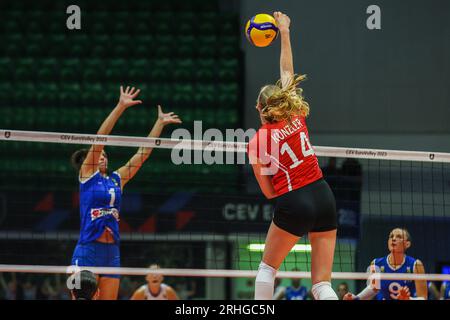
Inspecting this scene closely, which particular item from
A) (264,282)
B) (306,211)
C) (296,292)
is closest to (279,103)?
(306,211)

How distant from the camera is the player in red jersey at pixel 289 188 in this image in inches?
216

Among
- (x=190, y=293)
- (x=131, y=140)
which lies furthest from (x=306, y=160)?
(x=190, y=293)

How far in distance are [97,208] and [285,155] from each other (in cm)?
292

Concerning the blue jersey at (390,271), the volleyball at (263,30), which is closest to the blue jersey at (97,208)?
the volleyball at (263,30)

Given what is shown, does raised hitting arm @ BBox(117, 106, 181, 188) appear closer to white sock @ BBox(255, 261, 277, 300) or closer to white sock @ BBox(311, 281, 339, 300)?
white sock @ BBox(255, 261, 277, 300)

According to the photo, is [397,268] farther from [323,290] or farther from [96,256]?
[323,290]

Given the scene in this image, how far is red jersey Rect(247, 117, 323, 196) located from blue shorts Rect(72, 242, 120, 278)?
2897 millimetres

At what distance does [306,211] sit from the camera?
5414 mm

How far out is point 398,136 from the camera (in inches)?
609

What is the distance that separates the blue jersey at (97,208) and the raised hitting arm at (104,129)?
0.08 meters

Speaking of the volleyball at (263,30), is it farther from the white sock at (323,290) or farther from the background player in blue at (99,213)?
the white sock at (323,290)

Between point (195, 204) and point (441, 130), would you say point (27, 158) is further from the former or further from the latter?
point (441, 130)

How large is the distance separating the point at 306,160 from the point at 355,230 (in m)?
7.22

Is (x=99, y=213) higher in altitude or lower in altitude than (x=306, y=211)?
lower
